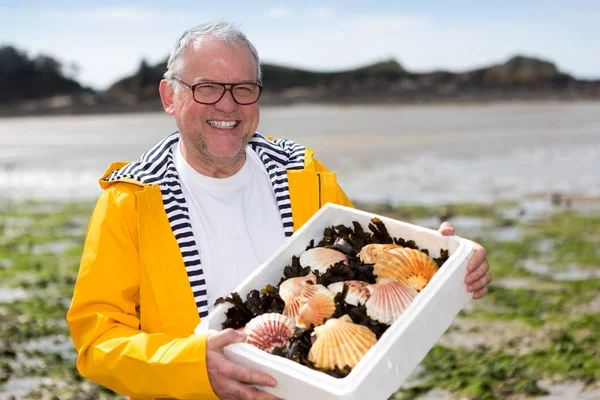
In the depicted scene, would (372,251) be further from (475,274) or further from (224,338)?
(224,338)

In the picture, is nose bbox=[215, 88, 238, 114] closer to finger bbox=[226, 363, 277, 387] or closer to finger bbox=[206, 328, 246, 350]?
finger bbox=[206, 328, 246, 350]

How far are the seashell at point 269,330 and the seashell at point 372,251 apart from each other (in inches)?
16.9

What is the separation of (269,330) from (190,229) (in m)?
0.69

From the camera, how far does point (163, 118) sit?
5831 cm

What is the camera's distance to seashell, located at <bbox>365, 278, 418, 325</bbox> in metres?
2.02

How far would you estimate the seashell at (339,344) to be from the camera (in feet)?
6.07

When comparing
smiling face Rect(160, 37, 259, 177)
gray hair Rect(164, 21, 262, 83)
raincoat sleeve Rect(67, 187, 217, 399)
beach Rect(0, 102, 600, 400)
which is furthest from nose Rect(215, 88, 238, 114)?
beach Rect(0, 102, 600, 400)

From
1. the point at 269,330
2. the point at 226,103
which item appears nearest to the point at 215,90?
the point at 226,103

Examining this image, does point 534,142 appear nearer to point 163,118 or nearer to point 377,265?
point 377,265

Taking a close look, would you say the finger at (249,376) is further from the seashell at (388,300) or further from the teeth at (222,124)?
the teeth at (222,124)

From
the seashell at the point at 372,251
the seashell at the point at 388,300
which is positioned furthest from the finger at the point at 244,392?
the seashell at the point at 372,251

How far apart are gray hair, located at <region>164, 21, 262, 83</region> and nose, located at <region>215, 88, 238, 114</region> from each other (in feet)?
0.64

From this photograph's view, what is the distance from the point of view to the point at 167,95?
273 centimetres

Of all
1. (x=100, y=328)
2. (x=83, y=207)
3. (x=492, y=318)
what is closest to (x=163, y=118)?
(x=83, y=207)
